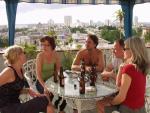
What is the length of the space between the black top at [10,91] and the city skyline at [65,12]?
4.09 m

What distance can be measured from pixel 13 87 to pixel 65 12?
4.80 m

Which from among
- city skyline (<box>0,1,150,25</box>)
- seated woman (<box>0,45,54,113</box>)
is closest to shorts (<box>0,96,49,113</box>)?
seated woman (<box>0,45,54,113</box>)

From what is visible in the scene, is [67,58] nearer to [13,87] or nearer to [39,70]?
[39,70]

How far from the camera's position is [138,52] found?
301 centimetres

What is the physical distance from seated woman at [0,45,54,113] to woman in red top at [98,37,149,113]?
0.83 metres

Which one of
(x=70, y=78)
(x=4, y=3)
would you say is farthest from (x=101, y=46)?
(x=70, y=78)

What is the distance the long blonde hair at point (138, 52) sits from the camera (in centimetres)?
301

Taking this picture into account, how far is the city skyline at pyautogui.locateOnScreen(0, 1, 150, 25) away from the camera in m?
7.54

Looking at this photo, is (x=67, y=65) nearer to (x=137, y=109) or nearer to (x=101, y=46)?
(x=101, y=46)

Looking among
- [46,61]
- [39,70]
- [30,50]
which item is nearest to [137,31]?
[30,50]

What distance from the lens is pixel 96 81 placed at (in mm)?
3748

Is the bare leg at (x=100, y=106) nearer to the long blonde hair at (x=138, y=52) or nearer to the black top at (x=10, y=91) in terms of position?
the long blonde hair at (x=138, y=52)

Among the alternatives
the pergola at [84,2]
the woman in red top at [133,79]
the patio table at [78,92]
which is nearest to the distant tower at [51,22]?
the pergola at [84,2]

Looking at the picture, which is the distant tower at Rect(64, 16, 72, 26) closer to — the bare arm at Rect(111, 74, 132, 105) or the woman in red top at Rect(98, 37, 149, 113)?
the woman in red top at Rect(98, 37, 149, 113)
